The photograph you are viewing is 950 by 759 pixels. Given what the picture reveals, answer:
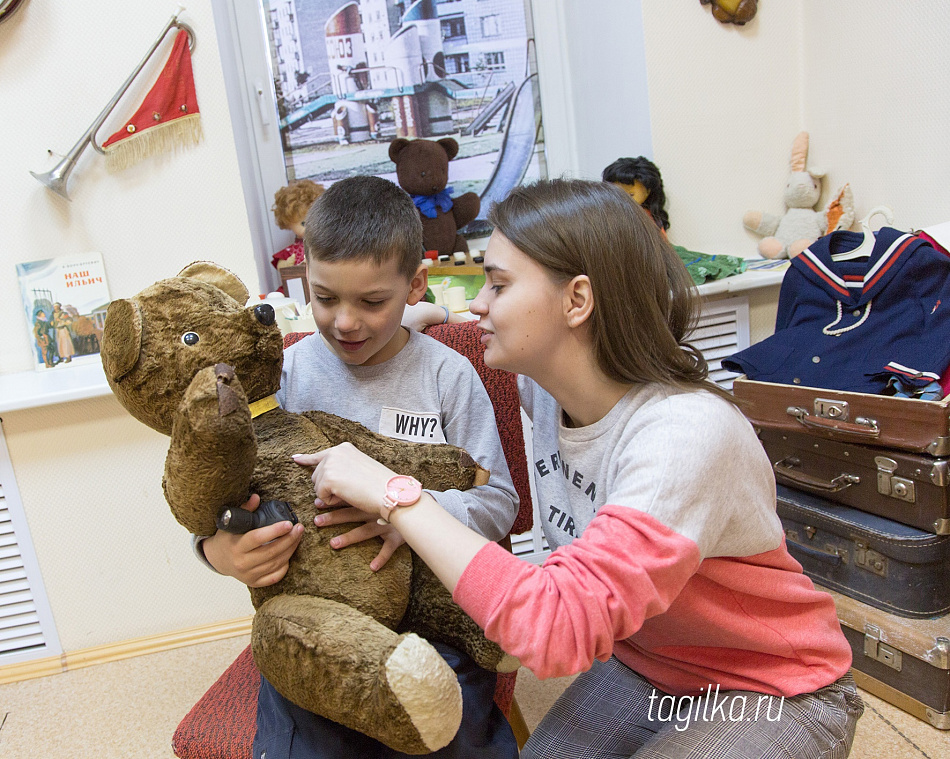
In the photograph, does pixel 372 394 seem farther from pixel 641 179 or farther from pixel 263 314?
pixel 641 179

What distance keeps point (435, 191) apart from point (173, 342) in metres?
1.32

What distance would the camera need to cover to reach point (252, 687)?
102 centimetres

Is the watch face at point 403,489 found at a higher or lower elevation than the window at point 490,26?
lower

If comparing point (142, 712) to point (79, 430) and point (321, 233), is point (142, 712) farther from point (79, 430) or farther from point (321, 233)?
point (321, 233)

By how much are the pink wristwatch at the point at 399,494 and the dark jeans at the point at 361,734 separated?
19cm

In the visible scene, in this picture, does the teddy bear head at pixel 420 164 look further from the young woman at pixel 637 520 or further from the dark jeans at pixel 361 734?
the dark jeans at pixel 361 734

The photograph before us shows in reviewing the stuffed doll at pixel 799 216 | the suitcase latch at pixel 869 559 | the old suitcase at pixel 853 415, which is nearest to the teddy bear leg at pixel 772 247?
the stuffed doll at pixel 799 216

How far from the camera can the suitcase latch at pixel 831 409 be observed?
54.4 inches

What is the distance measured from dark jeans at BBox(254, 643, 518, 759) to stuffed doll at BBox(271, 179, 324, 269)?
1236 mm

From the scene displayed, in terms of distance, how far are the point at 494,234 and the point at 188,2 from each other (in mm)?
1209

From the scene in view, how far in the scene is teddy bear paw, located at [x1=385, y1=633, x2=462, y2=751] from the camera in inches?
25.7

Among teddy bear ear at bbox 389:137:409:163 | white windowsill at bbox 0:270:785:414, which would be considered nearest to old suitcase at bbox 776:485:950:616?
white windowsill at bbox 0:270:785:414

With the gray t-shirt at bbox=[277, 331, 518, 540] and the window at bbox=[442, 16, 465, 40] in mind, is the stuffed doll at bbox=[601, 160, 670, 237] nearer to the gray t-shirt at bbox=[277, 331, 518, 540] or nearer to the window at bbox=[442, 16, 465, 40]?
the window at bbox=[442, 16, 465, 40]

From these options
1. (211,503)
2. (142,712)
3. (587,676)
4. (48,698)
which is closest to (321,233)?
(211,503)
